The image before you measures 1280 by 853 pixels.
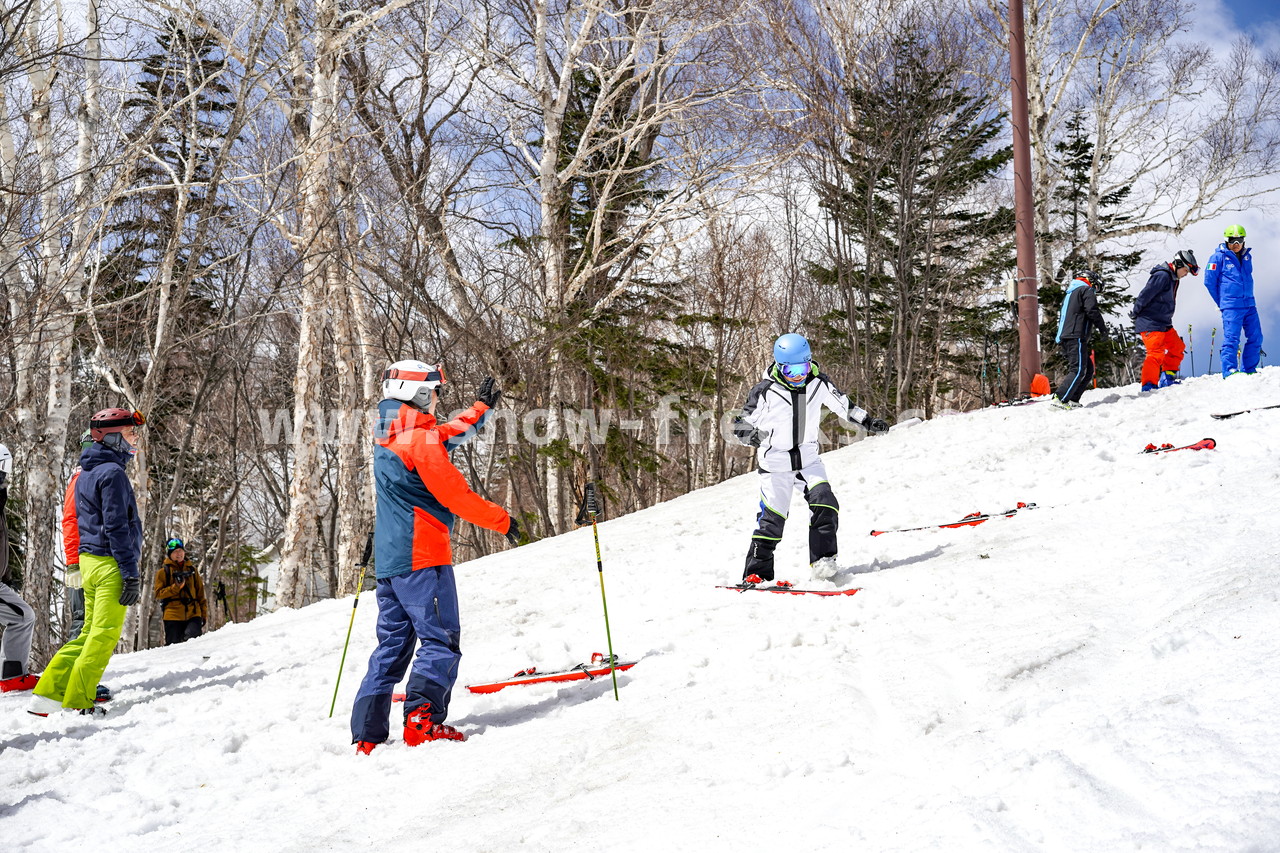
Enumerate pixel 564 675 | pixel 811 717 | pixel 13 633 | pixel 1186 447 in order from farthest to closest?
pixel 1186 447 < pixel 13 633 < pixel 564 675 < pixel 811 717

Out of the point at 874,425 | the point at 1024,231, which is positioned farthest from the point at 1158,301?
the point at 874,425

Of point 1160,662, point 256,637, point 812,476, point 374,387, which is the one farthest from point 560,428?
point 1160,662

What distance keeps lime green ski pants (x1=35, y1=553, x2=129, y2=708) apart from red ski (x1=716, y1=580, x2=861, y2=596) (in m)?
4.37

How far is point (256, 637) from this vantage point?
335 inches

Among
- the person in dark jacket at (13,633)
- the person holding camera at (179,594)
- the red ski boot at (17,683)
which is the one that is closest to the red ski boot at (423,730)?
the person in dark jacket at (13,633)

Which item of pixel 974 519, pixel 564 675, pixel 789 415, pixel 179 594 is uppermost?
pixel 789 415

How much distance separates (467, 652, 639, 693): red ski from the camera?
5.41 metres

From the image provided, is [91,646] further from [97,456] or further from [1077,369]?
[1077,369]

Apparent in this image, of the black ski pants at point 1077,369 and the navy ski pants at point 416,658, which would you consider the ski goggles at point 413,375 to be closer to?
the navy ski pants at point 416,658

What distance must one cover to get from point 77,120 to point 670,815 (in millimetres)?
14557

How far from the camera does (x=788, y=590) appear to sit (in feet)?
21.1

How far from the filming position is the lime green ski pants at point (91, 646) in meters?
5.90

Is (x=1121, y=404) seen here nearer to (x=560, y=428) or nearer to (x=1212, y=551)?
(x=1212, y=551)

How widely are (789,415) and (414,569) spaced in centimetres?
330
